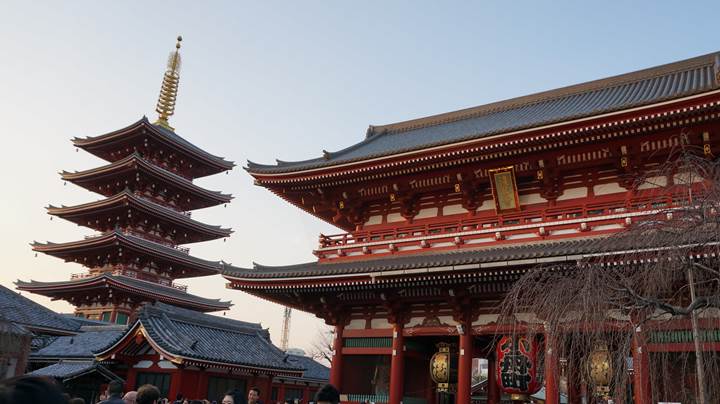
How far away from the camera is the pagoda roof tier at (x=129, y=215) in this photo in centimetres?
3616

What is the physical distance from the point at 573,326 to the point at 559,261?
294cm

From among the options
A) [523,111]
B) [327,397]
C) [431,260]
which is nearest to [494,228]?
[431,260]

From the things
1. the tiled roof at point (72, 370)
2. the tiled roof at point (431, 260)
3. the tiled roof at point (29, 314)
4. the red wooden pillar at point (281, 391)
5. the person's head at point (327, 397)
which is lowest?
the red wooden pillar at point (281, 391)

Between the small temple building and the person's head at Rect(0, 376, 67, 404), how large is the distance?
404 inches

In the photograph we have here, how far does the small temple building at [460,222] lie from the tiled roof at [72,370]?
5.12 meters

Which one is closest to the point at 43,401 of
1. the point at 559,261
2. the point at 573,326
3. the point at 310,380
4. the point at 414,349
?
the point at 573,326

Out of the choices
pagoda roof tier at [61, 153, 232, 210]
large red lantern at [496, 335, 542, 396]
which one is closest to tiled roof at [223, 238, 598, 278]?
large red lantern at [496, 335, 542, 396]

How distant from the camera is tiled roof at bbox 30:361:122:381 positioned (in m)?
18.0

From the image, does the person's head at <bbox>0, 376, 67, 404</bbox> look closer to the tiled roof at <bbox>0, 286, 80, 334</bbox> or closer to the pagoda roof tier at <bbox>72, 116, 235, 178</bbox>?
the tiled roof at <bbox>0, 286, 80, 334</bbox>

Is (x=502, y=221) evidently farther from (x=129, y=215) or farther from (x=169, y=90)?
(x=169, y=90)

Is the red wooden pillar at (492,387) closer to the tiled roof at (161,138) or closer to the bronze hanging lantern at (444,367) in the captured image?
the bronze hanging lantern at (444,367)

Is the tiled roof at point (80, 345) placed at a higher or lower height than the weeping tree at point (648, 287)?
lower

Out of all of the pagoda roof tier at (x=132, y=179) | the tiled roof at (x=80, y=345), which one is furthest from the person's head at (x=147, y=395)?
the pagoda roof tier at (x=132, y=179)

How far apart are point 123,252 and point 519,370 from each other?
2913cm
